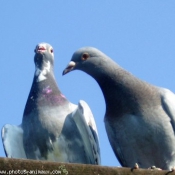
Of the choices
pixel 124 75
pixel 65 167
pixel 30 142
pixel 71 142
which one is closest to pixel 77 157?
pixel 71 142

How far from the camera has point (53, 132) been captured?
7.71 meters

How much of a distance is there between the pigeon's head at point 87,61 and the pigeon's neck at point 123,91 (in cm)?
18

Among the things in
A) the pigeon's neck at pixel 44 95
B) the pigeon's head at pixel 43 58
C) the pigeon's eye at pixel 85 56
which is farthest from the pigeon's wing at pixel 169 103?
the pigeon's head at pixel 43 58

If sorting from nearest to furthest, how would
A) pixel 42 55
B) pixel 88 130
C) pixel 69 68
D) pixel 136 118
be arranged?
1. pixel 136 118
2. pixel 88 130
3. pixel 69 68
4. pixel 42 55

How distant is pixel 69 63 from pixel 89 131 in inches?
41.7

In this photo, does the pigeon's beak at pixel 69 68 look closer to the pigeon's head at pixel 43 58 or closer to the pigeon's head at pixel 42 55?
the pigeon's head at pixel 43 58

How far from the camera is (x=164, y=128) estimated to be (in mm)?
7105

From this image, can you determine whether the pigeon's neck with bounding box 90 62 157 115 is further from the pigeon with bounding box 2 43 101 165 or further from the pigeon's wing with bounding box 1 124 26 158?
the pigeon's wing with bounding box 1 124 26 158

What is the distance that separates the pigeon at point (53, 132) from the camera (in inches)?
303

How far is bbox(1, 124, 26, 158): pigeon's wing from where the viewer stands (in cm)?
800

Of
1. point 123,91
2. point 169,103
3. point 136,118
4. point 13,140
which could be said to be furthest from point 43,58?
point 169,103

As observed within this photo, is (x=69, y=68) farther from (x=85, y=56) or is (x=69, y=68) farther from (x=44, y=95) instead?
(x=44, y=95)

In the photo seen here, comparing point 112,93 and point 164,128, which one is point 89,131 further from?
point 164,128

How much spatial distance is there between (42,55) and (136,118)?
2.40m
